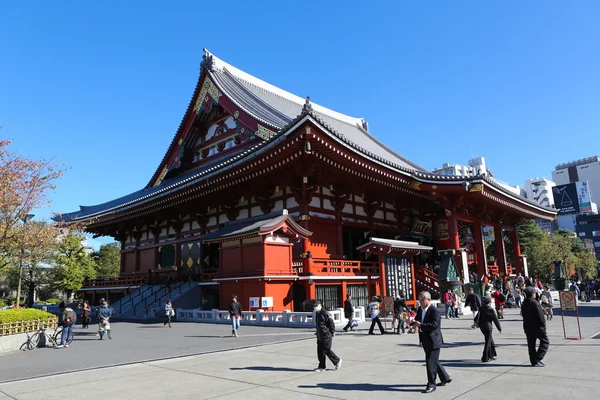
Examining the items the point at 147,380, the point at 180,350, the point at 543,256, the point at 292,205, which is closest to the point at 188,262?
the point at 292,205

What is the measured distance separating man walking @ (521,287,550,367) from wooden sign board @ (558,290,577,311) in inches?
201

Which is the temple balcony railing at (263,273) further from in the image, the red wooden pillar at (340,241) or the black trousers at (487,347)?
the black trousers at (487,347)

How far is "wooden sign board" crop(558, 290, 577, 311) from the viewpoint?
13088mm

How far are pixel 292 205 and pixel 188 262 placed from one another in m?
9.98

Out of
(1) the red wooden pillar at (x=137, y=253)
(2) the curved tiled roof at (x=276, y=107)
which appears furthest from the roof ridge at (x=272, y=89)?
(1) the red wooden pillar at (x=137, y=253)

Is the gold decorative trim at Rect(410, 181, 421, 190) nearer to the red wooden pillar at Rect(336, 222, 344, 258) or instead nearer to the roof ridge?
the red wooden pillar at Rect(336, 222, 344, 258)

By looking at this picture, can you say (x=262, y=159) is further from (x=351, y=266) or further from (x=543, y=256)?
(x=543, y=256)

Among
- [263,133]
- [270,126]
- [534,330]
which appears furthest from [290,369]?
[263,133]

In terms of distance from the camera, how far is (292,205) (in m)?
22.9

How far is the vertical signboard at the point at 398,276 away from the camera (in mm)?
20141

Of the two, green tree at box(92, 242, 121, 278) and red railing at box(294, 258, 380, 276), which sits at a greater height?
green tree at box(92, 242, 121, 278)

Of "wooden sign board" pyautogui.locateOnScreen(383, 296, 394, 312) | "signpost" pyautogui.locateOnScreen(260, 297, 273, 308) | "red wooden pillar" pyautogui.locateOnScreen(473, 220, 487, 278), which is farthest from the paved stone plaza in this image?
"red wooden pillar" pyautogui.locateOnScreen(473, 220, 487, 278)

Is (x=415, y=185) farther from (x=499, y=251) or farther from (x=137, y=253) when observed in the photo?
(x=137, y=253)

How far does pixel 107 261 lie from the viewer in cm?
5950
